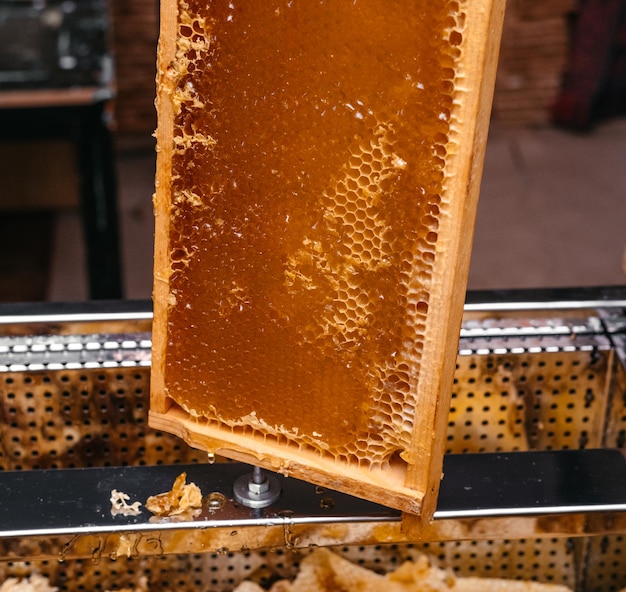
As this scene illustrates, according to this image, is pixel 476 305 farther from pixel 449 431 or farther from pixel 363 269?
pixel 363 269

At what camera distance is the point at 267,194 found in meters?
1.31

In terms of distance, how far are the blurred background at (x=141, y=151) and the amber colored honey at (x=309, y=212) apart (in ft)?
7.35

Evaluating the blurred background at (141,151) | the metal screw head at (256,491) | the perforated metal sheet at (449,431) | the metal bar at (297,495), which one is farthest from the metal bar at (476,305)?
the blurred background at (141,151)

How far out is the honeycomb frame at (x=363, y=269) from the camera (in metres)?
1.14

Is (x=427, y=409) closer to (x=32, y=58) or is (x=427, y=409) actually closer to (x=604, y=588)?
(x=604, y=588)

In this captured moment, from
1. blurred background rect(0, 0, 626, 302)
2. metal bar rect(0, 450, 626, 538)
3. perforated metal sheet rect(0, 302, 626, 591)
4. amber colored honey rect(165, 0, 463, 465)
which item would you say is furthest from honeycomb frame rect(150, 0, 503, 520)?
blurred background rect(0, 0, 626, 302)

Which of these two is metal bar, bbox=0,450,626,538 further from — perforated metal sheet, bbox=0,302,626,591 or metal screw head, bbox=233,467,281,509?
perforated metal sheet, bbox=0,302,626,591

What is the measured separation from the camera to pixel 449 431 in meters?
1.89

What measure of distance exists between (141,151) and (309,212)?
205 inches

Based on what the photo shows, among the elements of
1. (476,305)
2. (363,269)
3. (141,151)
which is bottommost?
(141,151)

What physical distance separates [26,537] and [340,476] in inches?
22.5

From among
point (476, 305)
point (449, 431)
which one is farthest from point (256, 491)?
point (476, 305)

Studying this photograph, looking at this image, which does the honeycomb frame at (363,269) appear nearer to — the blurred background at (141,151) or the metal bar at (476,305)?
the metal bar at (476,305)

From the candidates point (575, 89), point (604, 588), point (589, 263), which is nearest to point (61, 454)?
point (604, 588)
